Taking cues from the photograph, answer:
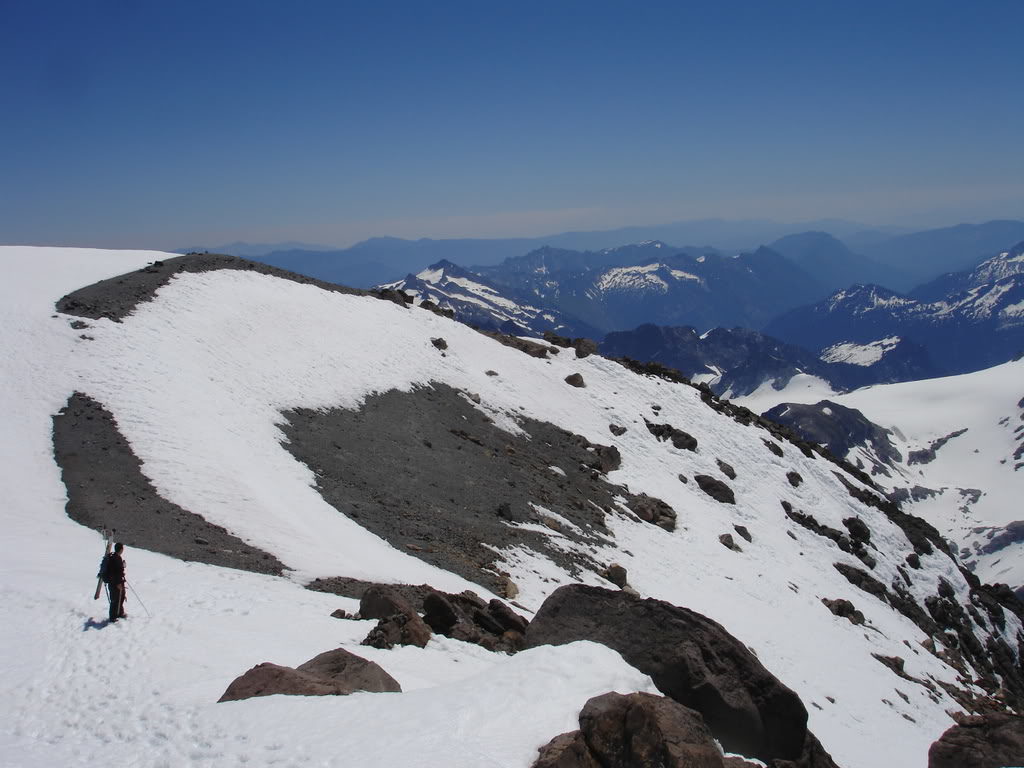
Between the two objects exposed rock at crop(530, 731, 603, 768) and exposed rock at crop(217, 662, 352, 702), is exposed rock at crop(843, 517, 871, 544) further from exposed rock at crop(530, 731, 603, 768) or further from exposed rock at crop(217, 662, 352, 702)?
exposed rock at crop(217, 662, 352, 702)

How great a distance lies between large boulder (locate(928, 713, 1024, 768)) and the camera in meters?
12.0

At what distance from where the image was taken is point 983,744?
12.4 m

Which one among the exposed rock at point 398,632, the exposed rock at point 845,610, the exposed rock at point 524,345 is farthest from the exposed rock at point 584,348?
the exposed rock at point 398,632

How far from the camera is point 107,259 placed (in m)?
41.2

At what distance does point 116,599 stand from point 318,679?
5.75 metres

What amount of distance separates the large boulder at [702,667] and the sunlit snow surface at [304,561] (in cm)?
214

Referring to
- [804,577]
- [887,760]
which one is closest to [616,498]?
[804,577]

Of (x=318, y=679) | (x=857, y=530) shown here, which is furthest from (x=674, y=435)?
(x=318, y=679)

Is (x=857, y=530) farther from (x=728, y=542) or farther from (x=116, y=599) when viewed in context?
(x=116, y=599)

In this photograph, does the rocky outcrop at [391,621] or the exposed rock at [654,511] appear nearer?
the rocky outcrop at [391,621]

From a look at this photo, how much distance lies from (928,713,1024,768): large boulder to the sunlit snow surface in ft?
22.2

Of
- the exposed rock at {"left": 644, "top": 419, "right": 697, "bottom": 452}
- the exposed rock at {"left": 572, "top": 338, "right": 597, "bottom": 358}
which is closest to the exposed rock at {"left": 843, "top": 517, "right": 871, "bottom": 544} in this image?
the exposed rock at {"left": 644, "top": 419, "right": 697, "bottom": 452}

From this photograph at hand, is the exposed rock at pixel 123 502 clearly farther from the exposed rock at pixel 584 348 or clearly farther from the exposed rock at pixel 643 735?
the exposed rock at pixel 584 348

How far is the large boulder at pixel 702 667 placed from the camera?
12695 mm
